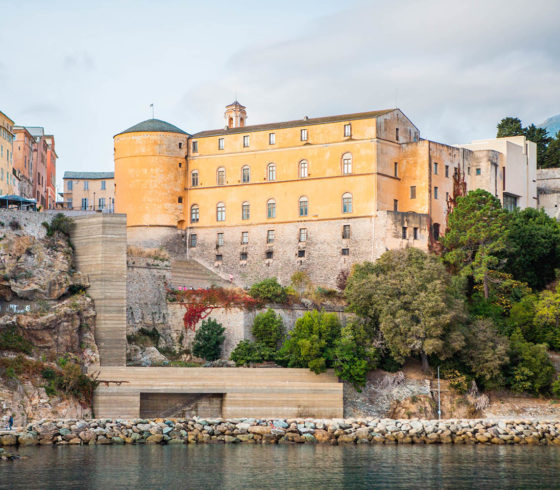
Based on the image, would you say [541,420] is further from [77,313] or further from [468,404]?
[77,313]

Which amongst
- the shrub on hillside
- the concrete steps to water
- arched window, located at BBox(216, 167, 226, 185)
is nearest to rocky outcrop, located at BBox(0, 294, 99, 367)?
the concrete steps to water

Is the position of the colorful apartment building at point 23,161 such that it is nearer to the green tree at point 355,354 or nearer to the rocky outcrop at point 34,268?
the rocky outcrop at point 34,268

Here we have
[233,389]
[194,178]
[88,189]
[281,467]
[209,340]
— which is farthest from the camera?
[88,189]

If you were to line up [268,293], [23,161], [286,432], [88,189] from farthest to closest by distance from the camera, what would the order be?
[88,189]
[23,161]
[268,293]
[286,432]

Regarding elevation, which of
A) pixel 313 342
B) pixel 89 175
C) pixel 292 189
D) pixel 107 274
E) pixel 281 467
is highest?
pixel 89 175

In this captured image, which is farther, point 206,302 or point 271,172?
point 271,172

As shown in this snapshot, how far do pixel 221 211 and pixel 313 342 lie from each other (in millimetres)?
18043

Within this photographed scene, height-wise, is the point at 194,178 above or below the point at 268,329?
above

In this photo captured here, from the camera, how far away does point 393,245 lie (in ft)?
212

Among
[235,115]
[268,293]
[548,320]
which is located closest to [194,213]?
[235,115]

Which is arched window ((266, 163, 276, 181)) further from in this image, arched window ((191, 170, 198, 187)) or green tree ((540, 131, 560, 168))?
green tree ((540, 131, 560, 168))

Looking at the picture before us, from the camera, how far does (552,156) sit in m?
84.8

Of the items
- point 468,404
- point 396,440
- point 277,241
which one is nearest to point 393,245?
point 277,241

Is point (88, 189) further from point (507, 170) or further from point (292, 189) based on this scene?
point (507, 170)
